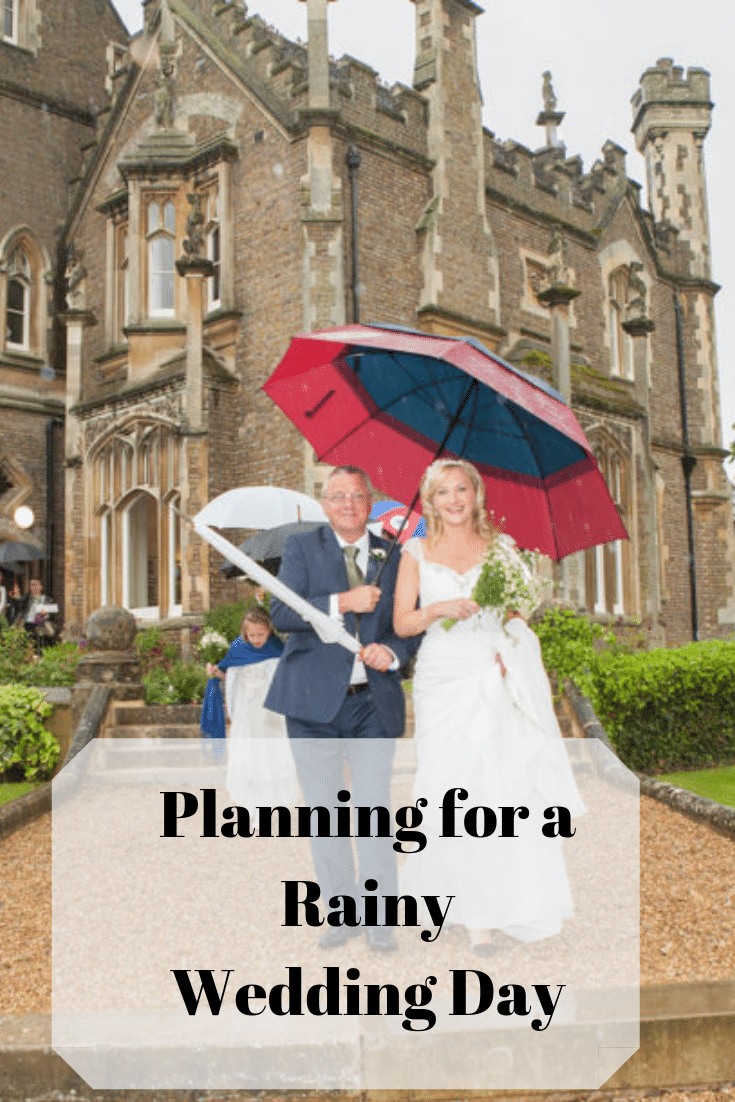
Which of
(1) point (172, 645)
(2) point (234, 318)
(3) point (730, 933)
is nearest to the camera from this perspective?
(3) point (730, 933)

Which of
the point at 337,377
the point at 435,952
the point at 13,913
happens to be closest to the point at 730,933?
the point at 435,952

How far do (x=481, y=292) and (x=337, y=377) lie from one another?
13024 mm

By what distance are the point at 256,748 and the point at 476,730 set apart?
4017 millimetres

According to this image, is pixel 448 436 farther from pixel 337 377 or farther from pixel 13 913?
pixel 13 913

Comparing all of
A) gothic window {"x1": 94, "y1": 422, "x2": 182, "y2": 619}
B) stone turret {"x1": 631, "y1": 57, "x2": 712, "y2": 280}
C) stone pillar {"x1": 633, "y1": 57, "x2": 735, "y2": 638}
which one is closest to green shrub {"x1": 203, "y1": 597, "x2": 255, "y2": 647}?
gothic window {"x1": 94, "y1": 422, "x2": 182, "y2": 619}

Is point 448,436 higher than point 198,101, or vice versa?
point 198,101

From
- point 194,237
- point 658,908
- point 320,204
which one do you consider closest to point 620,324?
point 320,204

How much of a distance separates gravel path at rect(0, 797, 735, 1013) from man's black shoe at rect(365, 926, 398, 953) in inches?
38.4

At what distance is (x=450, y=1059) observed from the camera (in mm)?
3039

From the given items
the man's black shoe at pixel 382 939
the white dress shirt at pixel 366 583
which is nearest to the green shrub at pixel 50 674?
the white dress shirt at pixel 366 583

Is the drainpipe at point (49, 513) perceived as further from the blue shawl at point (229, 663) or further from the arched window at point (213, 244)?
the blue shawl at point (229, 663)

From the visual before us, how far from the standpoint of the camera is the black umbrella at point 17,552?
1719cm

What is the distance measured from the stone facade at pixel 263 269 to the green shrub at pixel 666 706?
6186 mm

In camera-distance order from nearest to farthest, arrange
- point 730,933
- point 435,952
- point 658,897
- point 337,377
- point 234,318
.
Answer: point 435,952 < point 730,933 < point 337,377 < point 658,897 < point 234,318
